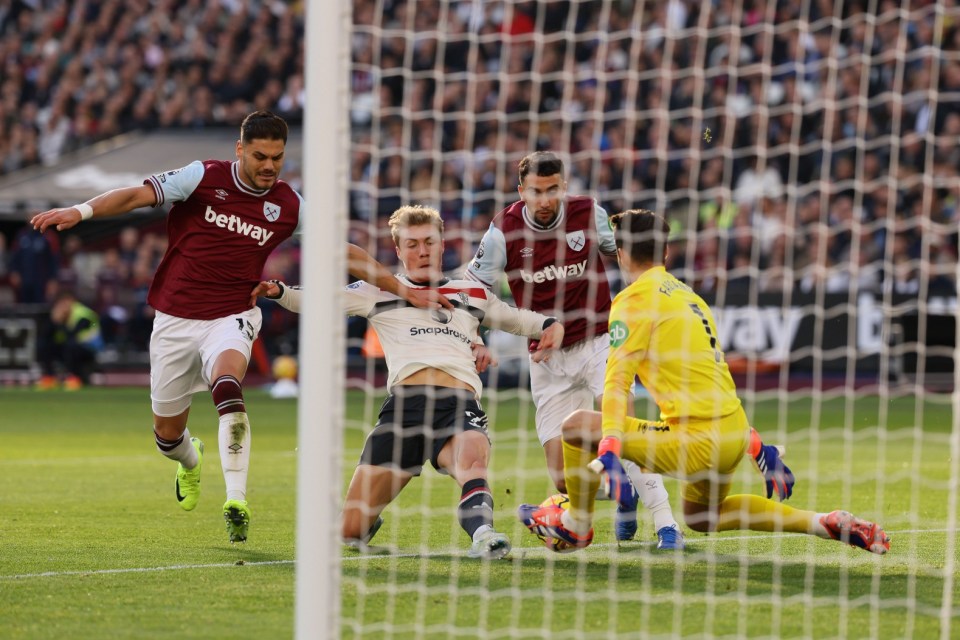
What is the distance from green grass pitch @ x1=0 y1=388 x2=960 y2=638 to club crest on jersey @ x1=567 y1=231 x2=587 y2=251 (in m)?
1.42

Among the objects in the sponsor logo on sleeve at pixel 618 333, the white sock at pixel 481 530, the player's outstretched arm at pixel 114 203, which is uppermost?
the player's outstretched arm at pixel 114 203

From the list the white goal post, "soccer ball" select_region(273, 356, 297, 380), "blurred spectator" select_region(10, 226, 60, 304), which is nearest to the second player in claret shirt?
the white goal post

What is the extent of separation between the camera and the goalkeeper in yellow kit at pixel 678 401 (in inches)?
234

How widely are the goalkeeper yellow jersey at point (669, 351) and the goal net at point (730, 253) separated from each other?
72 cm

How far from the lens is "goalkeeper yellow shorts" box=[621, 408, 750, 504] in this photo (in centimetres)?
598

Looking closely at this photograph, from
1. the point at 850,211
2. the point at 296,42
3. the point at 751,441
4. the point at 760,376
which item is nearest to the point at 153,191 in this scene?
the point at 751,441

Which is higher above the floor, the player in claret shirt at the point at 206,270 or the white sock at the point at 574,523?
the player in claret shirt at the point at 206,270

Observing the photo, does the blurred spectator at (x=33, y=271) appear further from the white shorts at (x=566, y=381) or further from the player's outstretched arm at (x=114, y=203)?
the white shorts at (x=566, y=381)

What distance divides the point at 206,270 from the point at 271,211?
49 cm

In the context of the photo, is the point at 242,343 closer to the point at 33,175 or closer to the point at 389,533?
the point at 389,533

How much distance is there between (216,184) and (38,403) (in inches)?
425

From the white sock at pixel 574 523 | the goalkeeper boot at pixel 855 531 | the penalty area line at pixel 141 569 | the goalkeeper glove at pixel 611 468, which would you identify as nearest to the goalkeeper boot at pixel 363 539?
the penalty area line at pixel 141 569

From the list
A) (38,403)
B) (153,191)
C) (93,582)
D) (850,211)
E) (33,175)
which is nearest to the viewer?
(93,582)

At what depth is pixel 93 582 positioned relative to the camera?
20.2 ft
